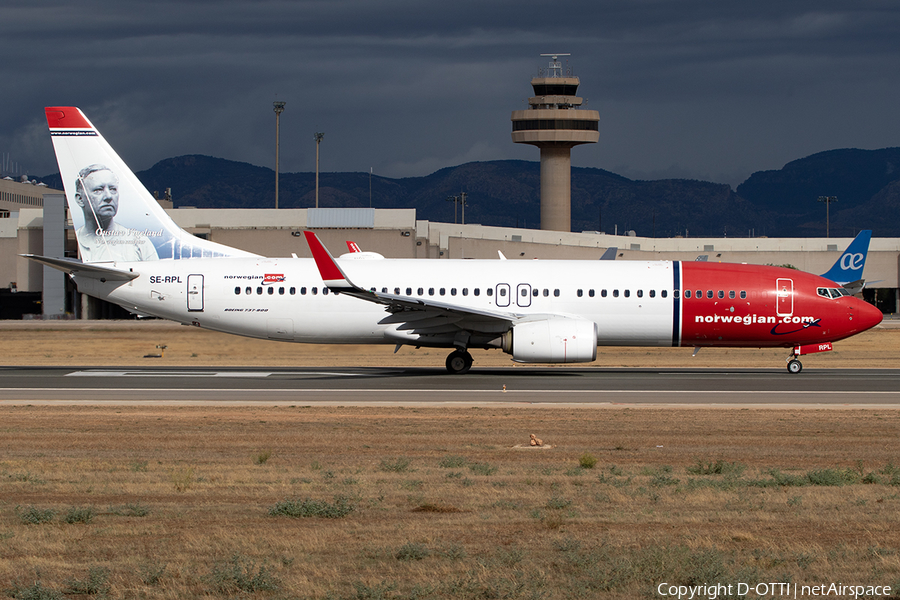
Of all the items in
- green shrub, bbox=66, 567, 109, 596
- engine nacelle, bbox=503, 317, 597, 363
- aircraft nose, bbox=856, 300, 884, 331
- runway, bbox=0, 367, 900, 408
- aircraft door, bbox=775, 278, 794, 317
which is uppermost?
aircraft door, bbox=775, 278, 794, 317

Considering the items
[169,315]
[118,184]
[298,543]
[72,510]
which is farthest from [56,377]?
[298,543]

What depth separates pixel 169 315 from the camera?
32250mm

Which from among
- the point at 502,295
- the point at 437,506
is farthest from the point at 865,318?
the point at 437,506

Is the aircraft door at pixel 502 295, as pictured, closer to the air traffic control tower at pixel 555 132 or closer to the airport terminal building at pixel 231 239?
the airport terminal building at pixel 231 239

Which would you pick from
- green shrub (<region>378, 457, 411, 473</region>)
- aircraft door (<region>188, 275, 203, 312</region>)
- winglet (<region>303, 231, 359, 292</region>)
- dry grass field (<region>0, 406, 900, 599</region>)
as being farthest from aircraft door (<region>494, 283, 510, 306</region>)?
green shrub (<region>378, 457, 411, 473</region>)

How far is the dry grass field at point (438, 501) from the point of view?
9.15 m

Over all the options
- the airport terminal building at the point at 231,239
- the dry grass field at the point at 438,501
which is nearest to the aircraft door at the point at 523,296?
the dry grass field at the point at 438,501

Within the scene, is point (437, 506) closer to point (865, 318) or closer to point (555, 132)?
point (865, 318)

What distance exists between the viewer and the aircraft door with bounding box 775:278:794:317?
3153 centimetres

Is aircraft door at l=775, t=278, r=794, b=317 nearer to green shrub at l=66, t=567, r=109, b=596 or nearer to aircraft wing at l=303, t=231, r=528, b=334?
aircraft wing at l=303, t=231, r=528, b=334

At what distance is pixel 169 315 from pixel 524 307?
12135 mm

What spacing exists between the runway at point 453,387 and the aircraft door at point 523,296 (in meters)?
2.43

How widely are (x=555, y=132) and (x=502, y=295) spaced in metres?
108

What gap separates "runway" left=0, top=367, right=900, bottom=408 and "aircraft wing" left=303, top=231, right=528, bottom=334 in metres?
1.69
